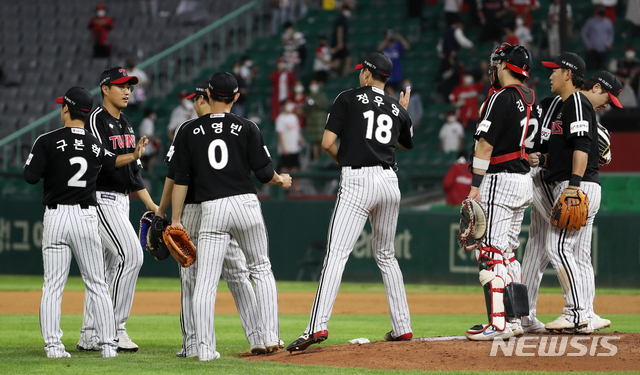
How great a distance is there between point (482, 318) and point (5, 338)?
5364 mm

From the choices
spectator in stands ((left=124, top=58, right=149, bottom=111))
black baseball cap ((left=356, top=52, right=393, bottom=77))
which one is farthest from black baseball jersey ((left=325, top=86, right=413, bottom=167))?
spectator in stands ((left=124, top=58, right=149, bottom=111))

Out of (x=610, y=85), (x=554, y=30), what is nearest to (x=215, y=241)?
(x=610, y=85)

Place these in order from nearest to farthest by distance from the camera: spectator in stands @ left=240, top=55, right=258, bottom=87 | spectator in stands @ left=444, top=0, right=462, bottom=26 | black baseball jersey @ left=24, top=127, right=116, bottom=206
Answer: black baseball jersey @ left=24, top=127, right=116, bottom=206
spectator in stands @ left=444, top=0, right=462, bottom=26
spectator in stands @ left=240, top=55, right=258, bottom=87

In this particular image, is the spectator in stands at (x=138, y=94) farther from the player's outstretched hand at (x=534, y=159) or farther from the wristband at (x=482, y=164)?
the wristband at (x=482, y=164)

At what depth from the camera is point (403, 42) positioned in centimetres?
2191

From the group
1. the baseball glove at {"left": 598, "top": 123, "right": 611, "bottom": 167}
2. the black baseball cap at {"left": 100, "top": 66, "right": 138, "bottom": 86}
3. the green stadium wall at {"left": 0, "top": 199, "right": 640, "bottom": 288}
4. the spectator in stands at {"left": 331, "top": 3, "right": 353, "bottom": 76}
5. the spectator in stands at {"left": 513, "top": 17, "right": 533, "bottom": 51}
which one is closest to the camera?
the black baseball cap at {"left": 100, "top": 66, "right": 138, "bottom": 86}

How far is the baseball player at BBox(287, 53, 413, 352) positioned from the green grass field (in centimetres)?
79

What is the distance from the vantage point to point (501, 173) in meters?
7.05

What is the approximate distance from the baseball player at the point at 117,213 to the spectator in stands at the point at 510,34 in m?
12.8

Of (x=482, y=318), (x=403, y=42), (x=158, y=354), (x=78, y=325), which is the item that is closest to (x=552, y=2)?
(x=403, y=42)

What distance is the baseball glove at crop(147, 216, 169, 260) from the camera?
708 centimetres

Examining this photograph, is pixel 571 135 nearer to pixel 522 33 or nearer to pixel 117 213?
pixel 117 213

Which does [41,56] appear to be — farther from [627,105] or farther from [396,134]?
[396,134]

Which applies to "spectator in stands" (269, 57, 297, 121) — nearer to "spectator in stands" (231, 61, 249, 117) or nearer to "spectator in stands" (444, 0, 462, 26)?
"spectator in stands" (231, 61, 249, 117)
